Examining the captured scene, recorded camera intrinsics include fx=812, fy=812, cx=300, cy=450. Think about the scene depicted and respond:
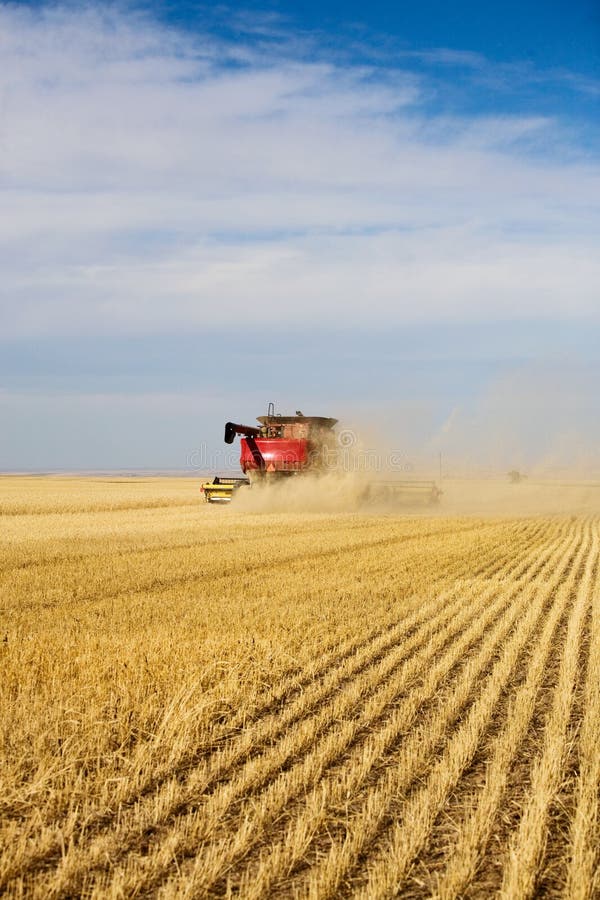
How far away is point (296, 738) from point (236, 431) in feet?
80.2

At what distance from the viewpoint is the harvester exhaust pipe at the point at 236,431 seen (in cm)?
2895

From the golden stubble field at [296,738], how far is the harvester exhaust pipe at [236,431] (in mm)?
16023

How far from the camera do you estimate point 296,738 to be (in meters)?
5.78

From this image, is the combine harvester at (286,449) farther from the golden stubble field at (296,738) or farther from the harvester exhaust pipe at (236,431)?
the golden stubble field at (296,738)

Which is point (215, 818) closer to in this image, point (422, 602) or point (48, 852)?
point (48, 852)

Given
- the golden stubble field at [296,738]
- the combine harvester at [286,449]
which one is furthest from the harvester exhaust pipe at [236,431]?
the golden stubble field at [296,738]

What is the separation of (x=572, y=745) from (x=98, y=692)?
11.9 feet

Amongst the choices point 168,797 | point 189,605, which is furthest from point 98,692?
point 189,605

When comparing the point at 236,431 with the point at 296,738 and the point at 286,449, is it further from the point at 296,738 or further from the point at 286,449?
the point at 296,738

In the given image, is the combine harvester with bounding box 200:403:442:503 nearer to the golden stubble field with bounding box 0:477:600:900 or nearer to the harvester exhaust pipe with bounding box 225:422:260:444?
the harvester exhaust pipe with bounding box 225:422:260:444

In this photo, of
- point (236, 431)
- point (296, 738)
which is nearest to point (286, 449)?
point (236, 431)

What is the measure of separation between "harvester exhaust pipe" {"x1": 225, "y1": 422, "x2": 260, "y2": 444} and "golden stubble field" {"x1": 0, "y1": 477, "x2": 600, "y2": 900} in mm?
16023

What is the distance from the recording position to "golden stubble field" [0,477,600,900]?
160 inches

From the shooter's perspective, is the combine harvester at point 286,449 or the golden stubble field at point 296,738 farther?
the combine harvester at point 286,449
